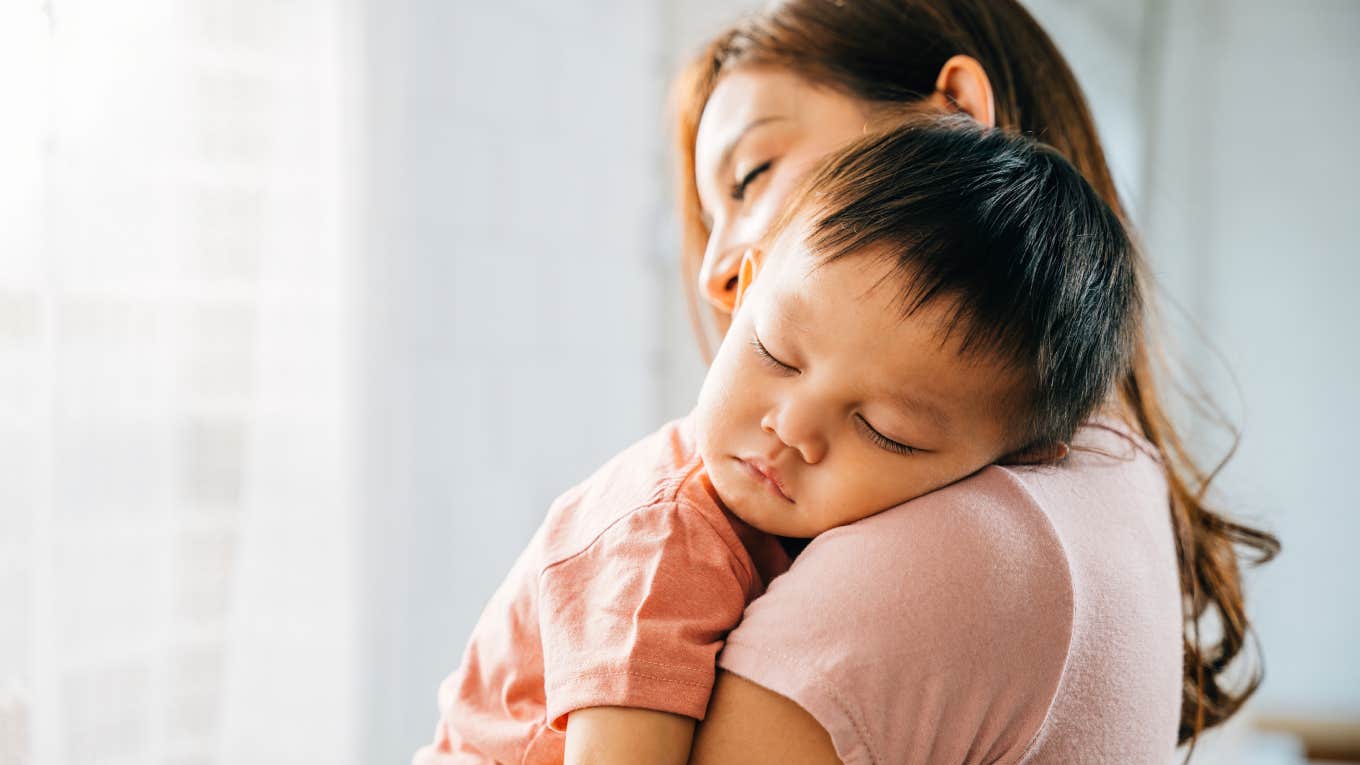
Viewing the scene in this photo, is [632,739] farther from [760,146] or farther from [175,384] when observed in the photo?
[175,384]

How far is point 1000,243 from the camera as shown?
0.69 m

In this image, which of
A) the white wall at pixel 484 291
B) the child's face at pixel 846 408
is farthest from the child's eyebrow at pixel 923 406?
the white wall at pixel 484 291

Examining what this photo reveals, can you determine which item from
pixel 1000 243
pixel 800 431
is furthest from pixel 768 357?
pixel 1000 243

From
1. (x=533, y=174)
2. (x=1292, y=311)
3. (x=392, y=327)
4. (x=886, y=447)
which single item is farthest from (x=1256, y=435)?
(x=886, y=447)

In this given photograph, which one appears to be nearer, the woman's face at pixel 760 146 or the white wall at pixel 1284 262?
the woman's face at pixel 760 146

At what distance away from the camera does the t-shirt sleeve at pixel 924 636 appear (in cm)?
60

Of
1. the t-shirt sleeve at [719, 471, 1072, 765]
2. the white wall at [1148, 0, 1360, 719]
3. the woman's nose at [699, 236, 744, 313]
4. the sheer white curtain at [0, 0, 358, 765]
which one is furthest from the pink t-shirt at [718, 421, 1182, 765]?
the white wall at [1148, 0, 1360, 719]

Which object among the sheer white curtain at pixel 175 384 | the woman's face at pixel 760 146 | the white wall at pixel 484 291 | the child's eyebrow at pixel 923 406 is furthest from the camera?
the white wall at pixel 484 291

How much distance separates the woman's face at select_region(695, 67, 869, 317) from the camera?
3.20ft

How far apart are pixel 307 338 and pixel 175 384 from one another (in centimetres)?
24

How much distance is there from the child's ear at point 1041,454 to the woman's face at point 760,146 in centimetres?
29

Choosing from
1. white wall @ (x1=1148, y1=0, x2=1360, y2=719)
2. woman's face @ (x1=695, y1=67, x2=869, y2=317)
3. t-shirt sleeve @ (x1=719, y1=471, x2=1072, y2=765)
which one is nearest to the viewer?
t-shirt sleeve @ (x1=719, y1=471, x2=1072, y2=765)

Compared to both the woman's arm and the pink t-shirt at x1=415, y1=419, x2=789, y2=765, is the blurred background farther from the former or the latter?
the woman's arm

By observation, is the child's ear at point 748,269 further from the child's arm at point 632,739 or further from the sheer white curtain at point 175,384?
the sheer white curtain at point 175,384
